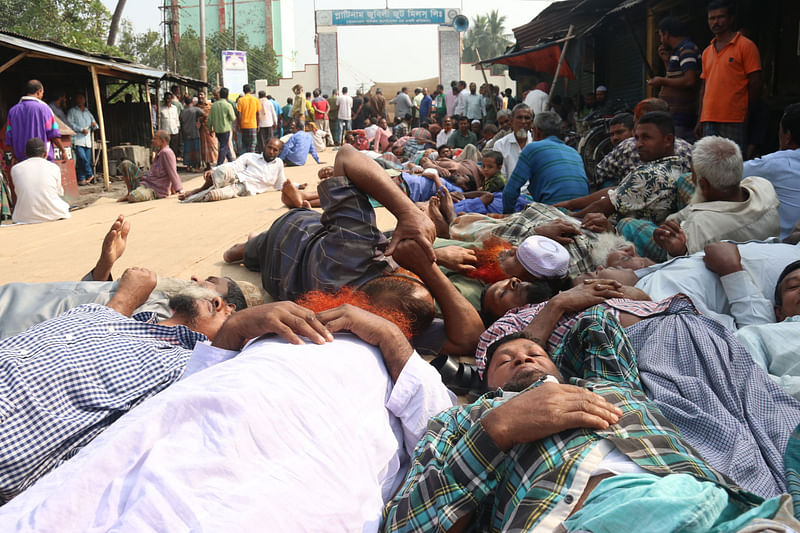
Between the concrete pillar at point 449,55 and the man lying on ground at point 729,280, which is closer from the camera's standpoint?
the man lying on ground at point 729,280

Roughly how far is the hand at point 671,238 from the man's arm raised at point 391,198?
1700 millimetres

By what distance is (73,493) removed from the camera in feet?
4.79

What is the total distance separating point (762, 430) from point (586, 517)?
3.54 feet

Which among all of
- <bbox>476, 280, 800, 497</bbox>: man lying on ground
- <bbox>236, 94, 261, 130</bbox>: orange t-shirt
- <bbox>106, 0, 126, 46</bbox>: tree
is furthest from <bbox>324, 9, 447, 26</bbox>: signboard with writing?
<bbox>476, 280, 800, 497</bbox>: man lying on ground

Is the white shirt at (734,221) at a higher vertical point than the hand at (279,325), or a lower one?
higher

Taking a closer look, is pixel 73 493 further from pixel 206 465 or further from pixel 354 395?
pixel 354 395

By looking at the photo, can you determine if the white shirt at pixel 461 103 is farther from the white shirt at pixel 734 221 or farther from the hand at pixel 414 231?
the hand at pixel 414 231

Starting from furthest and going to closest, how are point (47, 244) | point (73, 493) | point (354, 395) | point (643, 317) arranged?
point (47, 244), point (643, 317), point (354, 395), point (73, 493)

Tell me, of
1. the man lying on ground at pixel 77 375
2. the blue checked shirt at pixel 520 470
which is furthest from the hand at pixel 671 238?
the man lying on ground at pixel 77 375

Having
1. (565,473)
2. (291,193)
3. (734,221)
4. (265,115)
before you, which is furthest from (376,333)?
(265,115)

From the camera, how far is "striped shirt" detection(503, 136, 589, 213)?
5746 mm

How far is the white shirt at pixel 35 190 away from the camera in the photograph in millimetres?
8031

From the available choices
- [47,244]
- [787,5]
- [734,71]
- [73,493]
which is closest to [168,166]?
[47,244]

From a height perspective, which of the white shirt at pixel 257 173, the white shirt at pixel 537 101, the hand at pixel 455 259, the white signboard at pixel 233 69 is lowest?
the hand at pixel 455 259
